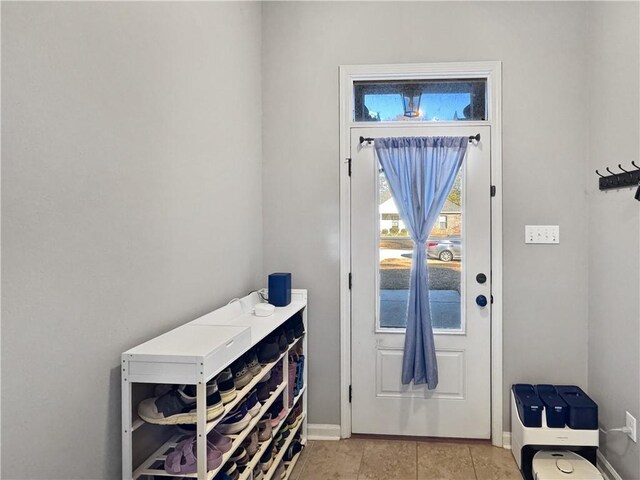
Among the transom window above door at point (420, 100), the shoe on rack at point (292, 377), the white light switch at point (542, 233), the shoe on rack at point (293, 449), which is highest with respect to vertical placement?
the transom window above door at point (420, 100)

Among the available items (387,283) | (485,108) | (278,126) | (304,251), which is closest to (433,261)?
(387,283)

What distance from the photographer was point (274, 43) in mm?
2869

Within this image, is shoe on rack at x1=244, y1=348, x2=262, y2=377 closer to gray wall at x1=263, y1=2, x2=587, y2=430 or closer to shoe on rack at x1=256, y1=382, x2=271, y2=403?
shoe on rack at x1=256, y1=382, x2=271, y2=403

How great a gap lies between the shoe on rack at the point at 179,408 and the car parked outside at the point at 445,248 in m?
1.78

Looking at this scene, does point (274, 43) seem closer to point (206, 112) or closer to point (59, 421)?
point (206, 112)

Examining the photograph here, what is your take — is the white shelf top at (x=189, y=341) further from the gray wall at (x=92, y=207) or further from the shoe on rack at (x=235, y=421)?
the shoe on rack at (x=235, y=421)

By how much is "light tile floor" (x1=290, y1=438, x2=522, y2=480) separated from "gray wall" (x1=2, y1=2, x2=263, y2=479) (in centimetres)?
125

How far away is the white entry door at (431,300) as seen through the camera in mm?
2727

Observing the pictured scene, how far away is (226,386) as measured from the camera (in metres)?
1.53

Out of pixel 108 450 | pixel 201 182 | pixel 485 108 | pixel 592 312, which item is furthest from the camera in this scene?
pixel 485 108

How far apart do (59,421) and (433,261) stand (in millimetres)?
2189

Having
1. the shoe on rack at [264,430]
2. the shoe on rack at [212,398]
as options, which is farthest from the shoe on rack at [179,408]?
the shoe on rack at [264,430]

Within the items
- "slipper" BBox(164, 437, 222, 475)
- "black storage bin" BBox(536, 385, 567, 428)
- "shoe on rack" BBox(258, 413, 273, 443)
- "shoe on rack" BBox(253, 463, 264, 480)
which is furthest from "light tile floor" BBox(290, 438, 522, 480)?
"slipper" BBox(164, 437, 222, 475)

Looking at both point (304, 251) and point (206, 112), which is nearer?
point (206, 112)
